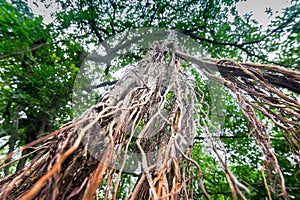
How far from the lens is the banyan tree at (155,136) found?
31cm

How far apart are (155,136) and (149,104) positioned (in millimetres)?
157

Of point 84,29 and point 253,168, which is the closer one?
point 253,168

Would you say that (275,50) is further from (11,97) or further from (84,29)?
(11,97)

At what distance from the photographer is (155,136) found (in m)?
0.72

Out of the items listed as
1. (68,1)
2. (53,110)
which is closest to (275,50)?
(53,110)

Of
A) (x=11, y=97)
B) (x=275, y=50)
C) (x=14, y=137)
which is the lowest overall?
(x=14, y=137)

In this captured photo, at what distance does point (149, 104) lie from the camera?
0.63m

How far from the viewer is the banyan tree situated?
314 mm

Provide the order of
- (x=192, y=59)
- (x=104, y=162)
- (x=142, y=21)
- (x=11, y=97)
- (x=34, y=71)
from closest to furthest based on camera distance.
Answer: (x=104, y=162), (x=192, y=59), (x=11, y=97), (x=34, y=71), (x=142, y=21)

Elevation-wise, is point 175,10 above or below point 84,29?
above

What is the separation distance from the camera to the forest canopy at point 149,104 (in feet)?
1.19

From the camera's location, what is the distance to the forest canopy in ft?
1.19

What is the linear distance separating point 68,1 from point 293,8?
3.40m

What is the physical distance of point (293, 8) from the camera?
8.16 feet
